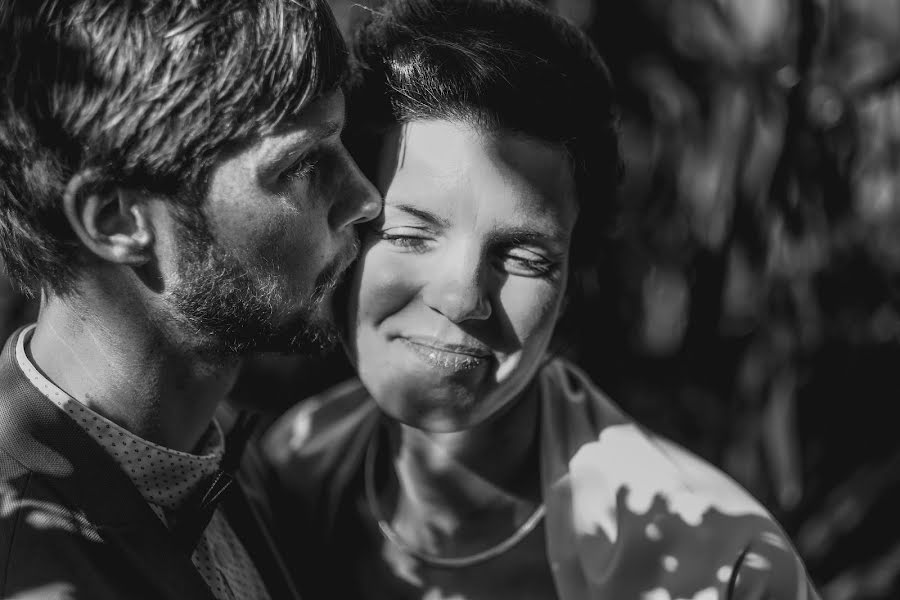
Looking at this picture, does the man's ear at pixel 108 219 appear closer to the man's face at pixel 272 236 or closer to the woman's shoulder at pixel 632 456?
the man's face at pixel 272 236

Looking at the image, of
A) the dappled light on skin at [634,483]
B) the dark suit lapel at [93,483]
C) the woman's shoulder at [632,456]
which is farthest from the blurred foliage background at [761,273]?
the dark suit lapel at [93,483]

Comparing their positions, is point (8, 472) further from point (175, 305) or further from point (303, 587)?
point (303, 587)

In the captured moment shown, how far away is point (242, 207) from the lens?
5.59 ft

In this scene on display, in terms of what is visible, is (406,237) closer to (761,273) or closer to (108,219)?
(108,219)

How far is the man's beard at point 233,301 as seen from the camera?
171cm

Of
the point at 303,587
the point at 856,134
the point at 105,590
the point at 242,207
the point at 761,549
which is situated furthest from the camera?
the point at 856,134

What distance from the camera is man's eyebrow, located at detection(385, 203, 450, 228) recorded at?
176 cm

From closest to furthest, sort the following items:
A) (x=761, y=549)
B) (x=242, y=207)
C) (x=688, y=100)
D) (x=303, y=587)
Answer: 1. (x=242, y=207)
2. (x=761, y=549)
3. (x=303, y=587)
4. (x=688, y=100)

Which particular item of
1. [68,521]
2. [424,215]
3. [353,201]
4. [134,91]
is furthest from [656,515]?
[134,91]

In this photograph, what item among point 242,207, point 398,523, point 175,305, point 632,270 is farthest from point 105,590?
point 632,270

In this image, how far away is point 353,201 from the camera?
1777 millimetres

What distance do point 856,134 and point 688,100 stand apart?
1.97 ft

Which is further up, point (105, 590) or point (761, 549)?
point (105, 590)

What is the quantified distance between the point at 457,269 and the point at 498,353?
0.21m
